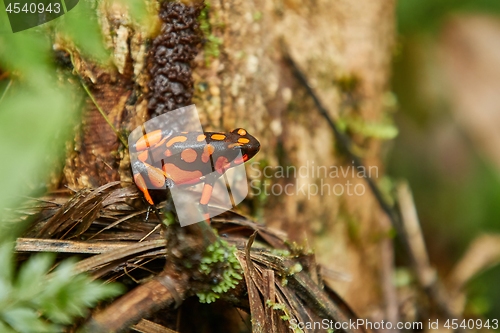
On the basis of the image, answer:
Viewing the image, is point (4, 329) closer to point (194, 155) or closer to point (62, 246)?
point (62, 246)

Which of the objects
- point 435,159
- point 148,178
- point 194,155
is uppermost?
point 148,178

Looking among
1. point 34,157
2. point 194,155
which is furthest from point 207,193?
point 34,157

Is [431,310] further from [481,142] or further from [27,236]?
[27,236]

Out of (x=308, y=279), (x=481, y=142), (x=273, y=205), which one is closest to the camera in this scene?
(x=308, y=279)

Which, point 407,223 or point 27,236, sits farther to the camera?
point 407,223

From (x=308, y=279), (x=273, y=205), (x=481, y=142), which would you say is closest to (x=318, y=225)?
(x=273, y=205)

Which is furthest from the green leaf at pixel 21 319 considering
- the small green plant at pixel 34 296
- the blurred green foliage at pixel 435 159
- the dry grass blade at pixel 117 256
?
the blurred green foliage at pixel 435 159

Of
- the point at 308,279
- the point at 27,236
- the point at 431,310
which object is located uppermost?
the point at 27,236
